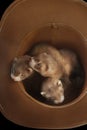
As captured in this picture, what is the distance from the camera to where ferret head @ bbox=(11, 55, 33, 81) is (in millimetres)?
1423

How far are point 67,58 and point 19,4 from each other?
0.27m

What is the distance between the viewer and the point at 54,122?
1498 millimetres

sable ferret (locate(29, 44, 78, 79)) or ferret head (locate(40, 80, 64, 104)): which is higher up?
sable ferret (locate(29, 44, 78, 79))

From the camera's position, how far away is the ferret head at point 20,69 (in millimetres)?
1423

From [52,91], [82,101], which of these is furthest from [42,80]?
[82,101]

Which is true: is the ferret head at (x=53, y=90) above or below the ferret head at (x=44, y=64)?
below

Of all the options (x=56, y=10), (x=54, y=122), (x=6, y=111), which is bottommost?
(x=54, y=122)

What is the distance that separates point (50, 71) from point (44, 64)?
0.12 ft

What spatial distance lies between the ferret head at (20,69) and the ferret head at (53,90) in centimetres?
8

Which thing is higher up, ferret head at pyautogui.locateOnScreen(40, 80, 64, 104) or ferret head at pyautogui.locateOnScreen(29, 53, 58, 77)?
ferret head at pyautogui.locateOnScreen(29, 53, 58, 77)

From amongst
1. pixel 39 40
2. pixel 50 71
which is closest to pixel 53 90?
pixel 50 71

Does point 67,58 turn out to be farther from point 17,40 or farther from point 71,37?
point 17,40

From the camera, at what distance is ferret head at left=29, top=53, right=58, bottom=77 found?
4.60 ft

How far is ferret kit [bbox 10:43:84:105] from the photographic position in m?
1.42
